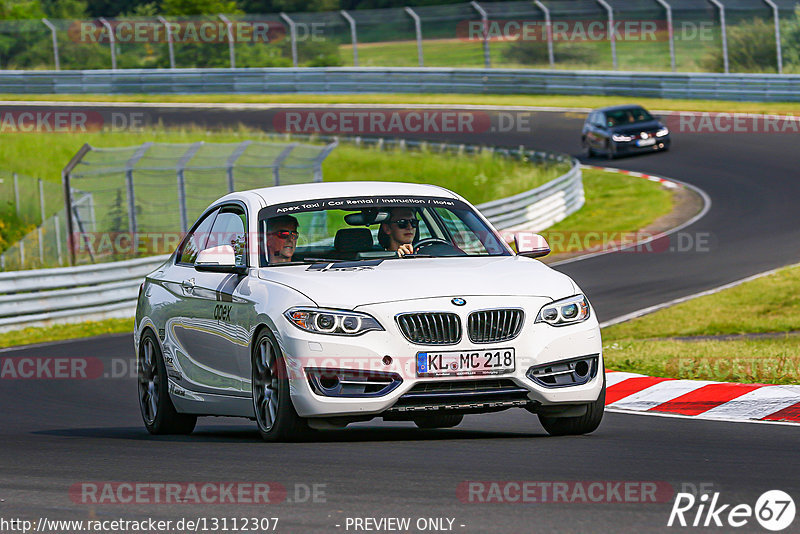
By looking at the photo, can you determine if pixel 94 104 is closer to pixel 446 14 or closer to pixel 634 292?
pixel 446 14

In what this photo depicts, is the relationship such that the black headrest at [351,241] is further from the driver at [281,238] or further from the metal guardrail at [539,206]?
the metal guardrail at [539,206]

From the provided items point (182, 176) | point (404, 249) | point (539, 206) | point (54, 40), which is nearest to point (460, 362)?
point (404, 249)

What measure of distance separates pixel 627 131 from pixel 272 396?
98.8 feet

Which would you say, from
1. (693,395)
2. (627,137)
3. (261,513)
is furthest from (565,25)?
(261,513)

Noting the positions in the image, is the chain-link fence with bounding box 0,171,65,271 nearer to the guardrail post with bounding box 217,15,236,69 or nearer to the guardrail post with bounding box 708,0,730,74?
the guardrail post with bounding box 217,15,236,69

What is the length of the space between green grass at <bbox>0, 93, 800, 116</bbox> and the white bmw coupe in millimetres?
33905

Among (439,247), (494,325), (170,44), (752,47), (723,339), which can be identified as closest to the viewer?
(494,325)

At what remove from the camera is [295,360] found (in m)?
7.51

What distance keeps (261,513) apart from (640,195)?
2654 centimetres

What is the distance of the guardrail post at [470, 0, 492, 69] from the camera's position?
47000mm

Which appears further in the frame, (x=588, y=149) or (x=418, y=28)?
(x=418, y=28)

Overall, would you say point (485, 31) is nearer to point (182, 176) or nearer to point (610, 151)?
point (610, 151)

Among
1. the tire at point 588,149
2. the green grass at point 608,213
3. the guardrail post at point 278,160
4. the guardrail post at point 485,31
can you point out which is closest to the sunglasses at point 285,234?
the guardrail post at point 278,160

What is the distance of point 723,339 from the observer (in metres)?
14.8
